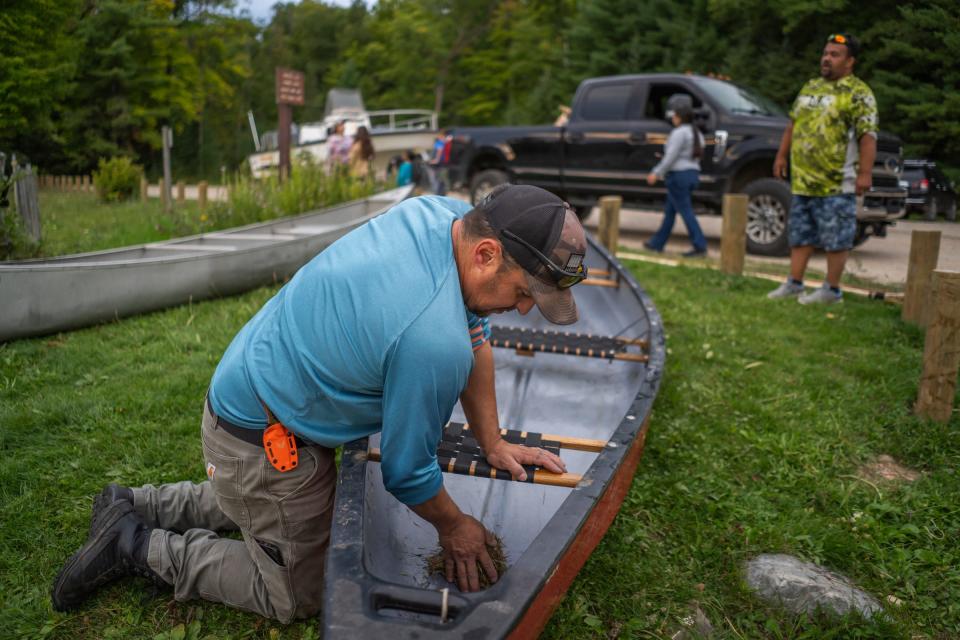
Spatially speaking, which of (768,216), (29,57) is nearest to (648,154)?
(768,216)

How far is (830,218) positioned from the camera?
6098 millimetres

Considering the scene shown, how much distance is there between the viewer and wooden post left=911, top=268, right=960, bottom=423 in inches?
152

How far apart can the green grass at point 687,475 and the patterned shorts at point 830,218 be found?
829 millimetres

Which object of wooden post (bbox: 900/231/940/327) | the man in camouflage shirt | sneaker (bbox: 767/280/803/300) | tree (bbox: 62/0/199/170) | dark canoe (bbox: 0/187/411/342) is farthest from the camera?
tree (bbox: 62/0/199/170)

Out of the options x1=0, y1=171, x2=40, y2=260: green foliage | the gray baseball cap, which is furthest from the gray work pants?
x1=0, y1=171, x2=40, y2=260: green foliage

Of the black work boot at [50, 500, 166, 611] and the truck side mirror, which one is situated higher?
the truck side mirror

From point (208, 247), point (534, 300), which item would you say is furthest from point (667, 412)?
point (208, 247)

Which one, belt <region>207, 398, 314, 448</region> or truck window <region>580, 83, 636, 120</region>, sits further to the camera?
truck window <region>580, 83, 636, 120</region>

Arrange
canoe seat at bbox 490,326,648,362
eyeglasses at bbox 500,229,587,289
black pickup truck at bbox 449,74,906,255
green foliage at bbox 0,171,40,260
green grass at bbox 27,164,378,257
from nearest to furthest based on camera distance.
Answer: eyeglasses at bbox 500,229,587,289 → canoe seat at bbox 490,326,648,362 → green foliage at bbox 0,171,40,260 → black pickup truck at bbox 449,74,906,255 → green grass at bbox 27,164,378,257

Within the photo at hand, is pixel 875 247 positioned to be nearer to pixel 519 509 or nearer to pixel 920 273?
pixel 920 273

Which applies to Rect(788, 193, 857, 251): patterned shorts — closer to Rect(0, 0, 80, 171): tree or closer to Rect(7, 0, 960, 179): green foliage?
Rect(7, 0, 960, 179): green foliage

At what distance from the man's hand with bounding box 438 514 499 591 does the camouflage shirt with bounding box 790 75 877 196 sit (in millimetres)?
4996

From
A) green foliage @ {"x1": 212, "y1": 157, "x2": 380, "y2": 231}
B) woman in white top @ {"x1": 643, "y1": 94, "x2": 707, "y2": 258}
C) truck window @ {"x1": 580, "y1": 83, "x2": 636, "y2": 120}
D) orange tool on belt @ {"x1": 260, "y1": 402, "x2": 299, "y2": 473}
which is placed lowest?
orange tool on belt @ {"x1": 260, "y1": 402, "x2": 299, "y2": 473}

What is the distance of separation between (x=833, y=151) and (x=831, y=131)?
158mm
